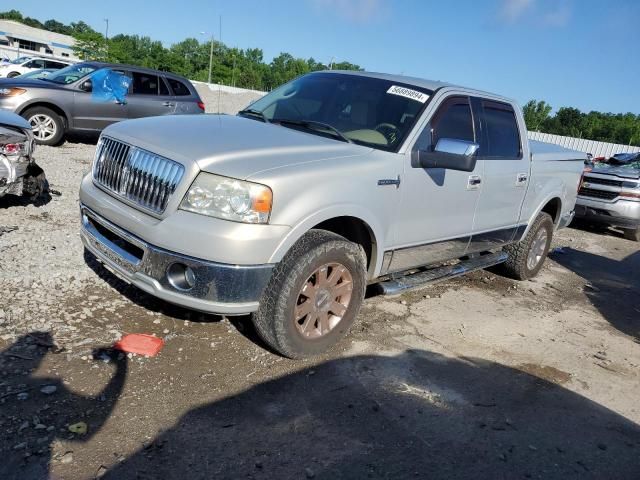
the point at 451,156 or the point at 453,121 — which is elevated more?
the point at 453,121

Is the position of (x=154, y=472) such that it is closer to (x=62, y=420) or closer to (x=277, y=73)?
(x=62, y=420)

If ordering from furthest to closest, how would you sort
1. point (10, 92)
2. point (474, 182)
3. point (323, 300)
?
point (10, 92)
point (474, 182)
point (323, 300)

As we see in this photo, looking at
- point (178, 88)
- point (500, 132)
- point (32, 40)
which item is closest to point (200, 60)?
point (32, 40)

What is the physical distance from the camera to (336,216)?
350 cm

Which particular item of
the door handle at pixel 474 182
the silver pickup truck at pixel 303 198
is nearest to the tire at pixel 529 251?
the silver pickup truck at pixel 303 198

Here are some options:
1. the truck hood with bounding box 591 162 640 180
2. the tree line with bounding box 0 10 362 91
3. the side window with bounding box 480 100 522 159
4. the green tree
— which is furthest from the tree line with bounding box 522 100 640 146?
the side window with bounding box 480 100 522 159

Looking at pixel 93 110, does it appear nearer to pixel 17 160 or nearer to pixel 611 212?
pixel 17 160

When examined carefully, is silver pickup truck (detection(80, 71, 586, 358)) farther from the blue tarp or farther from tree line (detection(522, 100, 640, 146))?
tree line (detection(522, 100, 640, 146))

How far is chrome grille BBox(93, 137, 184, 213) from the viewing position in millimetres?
3248

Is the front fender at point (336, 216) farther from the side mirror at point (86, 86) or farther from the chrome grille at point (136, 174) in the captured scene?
the side mirror at point (86, 86)

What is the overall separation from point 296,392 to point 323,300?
0.67 metres

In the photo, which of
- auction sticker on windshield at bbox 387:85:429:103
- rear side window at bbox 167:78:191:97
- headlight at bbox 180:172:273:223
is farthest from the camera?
rear side window at bbox 167:78:191:97

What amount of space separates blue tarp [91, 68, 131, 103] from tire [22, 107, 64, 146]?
865 mm

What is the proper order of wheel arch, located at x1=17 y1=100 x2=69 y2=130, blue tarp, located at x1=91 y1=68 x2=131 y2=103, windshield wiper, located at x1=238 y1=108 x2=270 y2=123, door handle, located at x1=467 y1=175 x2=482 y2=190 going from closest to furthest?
windshield wiper, located at x1=238 y1=108 x2=270 y2=123
door handle, located at x1=467 y1=175 x2=482 y2=190
wheel arch, located at x1=17 y1=100 x2=69 y2=130
blue tarp, located at x1=91 y1=68 x2=131 y2=103
